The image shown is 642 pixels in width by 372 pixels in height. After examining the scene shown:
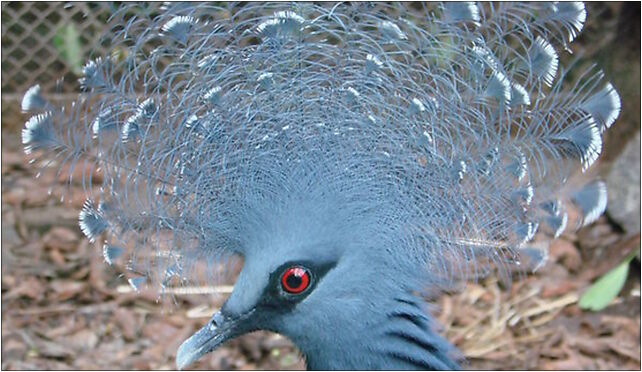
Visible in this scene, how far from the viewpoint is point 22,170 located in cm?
475

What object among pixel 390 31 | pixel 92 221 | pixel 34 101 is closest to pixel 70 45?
pixel 34 101

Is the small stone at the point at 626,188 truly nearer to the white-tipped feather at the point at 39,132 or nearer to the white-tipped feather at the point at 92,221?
the white-tipped feather at the point at 92,221

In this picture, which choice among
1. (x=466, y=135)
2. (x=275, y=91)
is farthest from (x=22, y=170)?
(x=466, y=135)

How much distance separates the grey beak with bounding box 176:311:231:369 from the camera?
2.16 m

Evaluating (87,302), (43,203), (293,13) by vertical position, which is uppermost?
(293,13)

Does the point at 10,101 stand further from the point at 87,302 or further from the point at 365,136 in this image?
the point at 365,136

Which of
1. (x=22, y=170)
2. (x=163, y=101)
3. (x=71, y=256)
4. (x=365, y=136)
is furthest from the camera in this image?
(x=22, y=170)

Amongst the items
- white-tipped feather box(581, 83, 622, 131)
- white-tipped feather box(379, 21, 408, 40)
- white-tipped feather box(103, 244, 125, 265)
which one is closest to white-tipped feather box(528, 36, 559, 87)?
white-tipped feather box(581, 83, 622, 131)

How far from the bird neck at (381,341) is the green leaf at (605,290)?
5.49ft

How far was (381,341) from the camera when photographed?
222 cm

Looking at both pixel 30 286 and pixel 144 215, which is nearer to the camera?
pixel 144 215

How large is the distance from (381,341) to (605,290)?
Result: 1827 mm

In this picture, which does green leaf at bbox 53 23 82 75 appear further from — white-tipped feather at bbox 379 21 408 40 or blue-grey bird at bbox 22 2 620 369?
white-tipped feather at bbox 379 21 408 40

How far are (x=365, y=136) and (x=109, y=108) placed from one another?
730 mm
